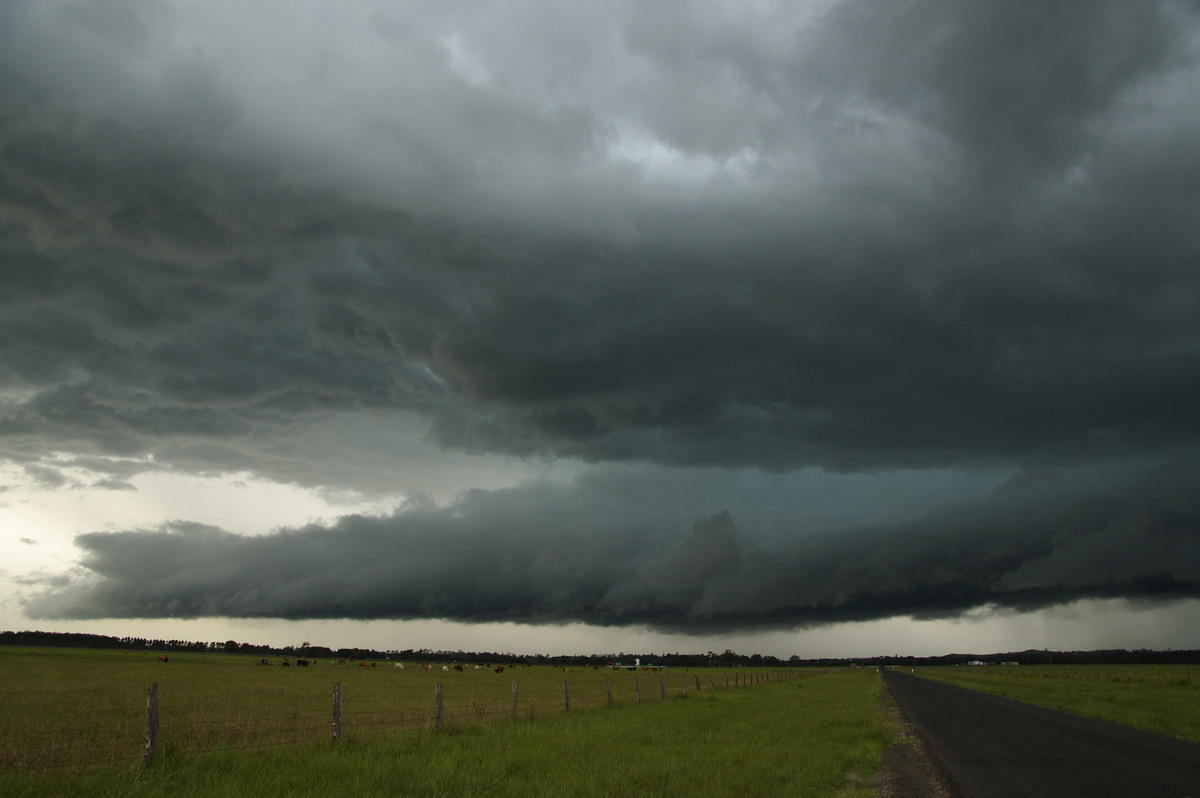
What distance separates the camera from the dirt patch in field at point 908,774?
42.9ft

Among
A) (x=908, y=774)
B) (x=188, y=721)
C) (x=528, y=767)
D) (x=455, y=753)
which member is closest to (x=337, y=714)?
(x=455, y=753)

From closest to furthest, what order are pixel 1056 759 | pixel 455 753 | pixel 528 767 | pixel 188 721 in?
pixel 528 767
pixel 455 753
pixel 1056 759
pixel 188 721

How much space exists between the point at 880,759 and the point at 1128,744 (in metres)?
8.28

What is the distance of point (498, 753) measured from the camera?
662 inches

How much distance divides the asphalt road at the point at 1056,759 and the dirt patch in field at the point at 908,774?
0.80 ft

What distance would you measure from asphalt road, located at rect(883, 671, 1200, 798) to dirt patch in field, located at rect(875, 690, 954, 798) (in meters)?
0.24

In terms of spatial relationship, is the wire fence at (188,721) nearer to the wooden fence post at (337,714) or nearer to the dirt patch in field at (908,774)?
the wooden fence post at (337,714)

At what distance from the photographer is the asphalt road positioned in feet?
43.2

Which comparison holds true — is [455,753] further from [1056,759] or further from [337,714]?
[1056,759]

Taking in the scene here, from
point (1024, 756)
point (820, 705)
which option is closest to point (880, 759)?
point (1024, 756)

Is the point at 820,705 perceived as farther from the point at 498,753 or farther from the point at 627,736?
the point at 498,753

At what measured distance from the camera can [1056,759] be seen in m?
17.2

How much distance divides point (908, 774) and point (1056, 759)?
174 inches

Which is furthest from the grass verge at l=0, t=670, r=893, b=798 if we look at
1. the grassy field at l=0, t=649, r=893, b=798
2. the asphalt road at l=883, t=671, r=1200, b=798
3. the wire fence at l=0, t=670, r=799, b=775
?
the asphalt road at l=883, t=671, r=1200, b=798
